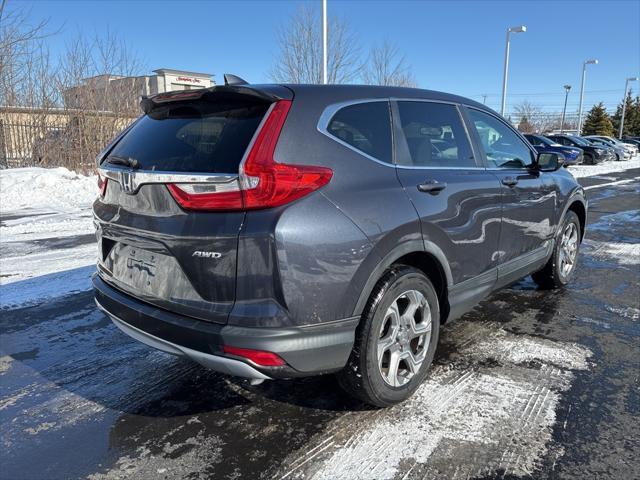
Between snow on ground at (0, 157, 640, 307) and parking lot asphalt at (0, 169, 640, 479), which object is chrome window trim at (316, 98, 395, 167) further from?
snow on ground at (0, 157, 640, 307)

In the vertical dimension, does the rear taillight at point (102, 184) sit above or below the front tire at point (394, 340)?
above

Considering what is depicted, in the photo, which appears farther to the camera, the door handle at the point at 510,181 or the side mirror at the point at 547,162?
the side mirror at the point at 547,162

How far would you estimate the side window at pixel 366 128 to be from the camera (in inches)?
104

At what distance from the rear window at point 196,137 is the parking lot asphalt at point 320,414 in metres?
1.44

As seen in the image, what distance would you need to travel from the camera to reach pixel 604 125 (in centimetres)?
6662

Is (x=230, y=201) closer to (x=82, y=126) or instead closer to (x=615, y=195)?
(x=615, y=195)

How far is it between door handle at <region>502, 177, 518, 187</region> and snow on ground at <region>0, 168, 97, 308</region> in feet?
13.8

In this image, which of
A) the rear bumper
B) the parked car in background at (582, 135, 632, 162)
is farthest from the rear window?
the parked car in background at (582, 135, 632, 162)

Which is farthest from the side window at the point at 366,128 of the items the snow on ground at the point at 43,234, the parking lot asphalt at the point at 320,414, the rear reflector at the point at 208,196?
the snow on ground at the point at 43,234

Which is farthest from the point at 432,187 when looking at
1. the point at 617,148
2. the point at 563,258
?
the point at 617,148

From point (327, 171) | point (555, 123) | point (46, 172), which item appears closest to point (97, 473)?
point (327, 171)

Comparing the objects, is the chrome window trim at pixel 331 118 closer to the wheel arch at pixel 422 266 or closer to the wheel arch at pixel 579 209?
the wheel arch at pixel 422 266

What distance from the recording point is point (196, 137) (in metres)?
2.61

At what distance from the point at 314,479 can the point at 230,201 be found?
1.36 m
